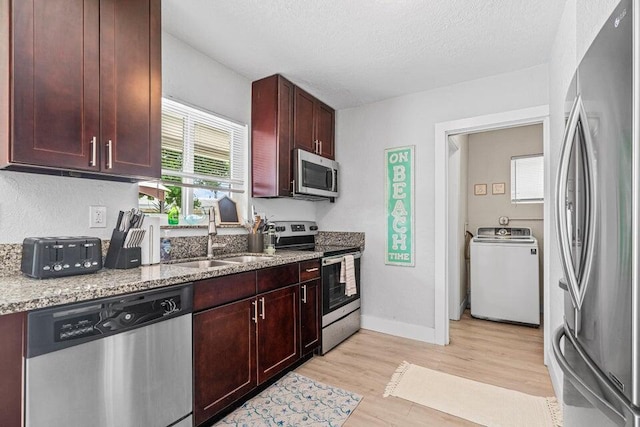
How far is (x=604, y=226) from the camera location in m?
0.91

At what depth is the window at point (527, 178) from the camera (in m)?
4.10

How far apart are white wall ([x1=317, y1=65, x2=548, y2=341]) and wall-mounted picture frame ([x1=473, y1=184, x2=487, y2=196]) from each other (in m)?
1.75

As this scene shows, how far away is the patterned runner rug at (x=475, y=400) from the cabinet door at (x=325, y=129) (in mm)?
2278

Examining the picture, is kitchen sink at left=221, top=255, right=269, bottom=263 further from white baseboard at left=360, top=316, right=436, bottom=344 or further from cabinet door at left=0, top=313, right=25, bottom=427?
white baseboard at left=360, top=316, right=436, bottom=344

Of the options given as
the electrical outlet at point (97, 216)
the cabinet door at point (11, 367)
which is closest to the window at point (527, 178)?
the electrical outlet at point (97, 216)

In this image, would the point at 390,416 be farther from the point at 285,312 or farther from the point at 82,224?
Result: the point at 82,224

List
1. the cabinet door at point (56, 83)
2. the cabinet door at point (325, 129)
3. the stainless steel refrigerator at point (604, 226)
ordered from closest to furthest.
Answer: the stainless steel refrigerator at point (604, 226) < the cabinet door at point (56, 83) < the cabinet door at point (325, 129)

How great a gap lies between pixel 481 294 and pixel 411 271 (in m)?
1.15

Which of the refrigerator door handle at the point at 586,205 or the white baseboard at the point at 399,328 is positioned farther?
the white baseboard at the point at 399,328

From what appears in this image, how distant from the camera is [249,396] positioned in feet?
7.12

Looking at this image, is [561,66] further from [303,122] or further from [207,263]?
[207,263]

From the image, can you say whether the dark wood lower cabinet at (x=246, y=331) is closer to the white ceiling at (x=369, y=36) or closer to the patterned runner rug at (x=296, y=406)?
the patterned runner rug at (x=296, y=406)

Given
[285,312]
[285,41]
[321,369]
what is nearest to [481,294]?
[321,369]

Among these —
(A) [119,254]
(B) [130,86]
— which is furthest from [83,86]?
(A) [119,254]
